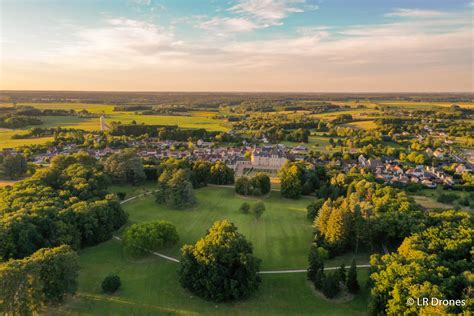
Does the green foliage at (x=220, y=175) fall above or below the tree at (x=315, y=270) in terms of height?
above

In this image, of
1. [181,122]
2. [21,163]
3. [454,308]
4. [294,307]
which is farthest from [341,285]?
[181,122]

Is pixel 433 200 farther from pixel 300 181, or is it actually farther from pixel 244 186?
pixel 244 186

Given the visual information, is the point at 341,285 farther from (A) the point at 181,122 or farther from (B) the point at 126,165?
(A) the point at 181,122

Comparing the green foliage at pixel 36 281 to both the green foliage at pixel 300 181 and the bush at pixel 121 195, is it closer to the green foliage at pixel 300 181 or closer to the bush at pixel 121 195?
the bush at pixel 121 195

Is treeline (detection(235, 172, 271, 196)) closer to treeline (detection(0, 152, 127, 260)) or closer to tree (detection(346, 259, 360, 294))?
treeline (detection(0, 152, 127, 260))

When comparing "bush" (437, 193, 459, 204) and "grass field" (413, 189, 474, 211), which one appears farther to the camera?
"bush" (437, 193, 459, 204)

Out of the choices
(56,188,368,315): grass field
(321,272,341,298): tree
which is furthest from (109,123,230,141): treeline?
(321,272,341,298): tree

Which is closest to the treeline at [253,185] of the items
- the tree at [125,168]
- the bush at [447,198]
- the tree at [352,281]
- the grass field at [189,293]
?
the grass field at [189,293]
